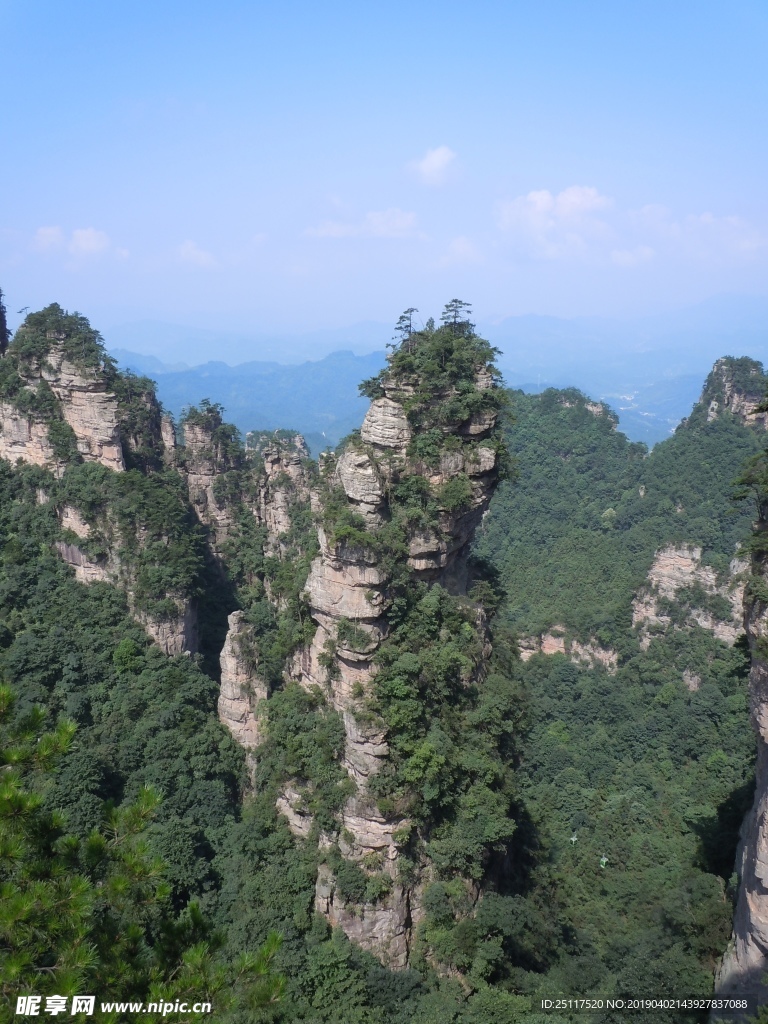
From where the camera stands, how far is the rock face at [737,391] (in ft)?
154

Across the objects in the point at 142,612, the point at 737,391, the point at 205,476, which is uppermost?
the point at 737,391

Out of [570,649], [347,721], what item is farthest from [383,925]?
[570,649]

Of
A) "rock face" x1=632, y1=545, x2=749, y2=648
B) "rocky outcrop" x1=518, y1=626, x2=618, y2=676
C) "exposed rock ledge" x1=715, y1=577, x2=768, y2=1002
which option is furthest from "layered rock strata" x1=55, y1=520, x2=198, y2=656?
"rock face" x1=632, y1=545, x2=749, y2=648

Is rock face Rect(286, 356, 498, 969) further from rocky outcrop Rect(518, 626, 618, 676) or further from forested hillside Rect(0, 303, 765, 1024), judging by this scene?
rocky outcrop Rect(518, 626, 618, 676)

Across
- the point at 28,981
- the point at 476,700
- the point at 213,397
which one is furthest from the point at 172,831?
the point at 213,397

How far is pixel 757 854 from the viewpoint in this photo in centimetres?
1305

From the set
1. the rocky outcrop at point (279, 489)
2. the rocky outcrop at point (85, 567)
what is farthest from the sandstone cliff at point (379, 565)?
the rocky outcrop at point (279, 489)

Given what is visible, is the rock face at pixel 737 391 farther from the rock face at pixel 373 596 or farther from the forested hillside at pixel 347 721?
the rock face at pixel 373 596

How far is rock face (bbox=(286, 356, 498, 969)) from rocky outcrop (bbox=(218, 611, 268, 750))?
406cm

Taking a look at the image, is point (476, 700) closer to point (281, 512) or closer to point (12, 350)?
point (281, 512)

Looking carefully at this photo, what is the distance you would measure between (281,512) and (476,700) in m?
18.9

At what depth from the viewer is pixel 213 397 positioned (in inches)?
7111

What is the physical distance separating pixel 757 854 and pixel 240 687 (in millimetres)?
17224

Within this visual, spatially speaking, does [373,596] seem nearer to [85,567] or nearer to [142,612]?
[142,612]
